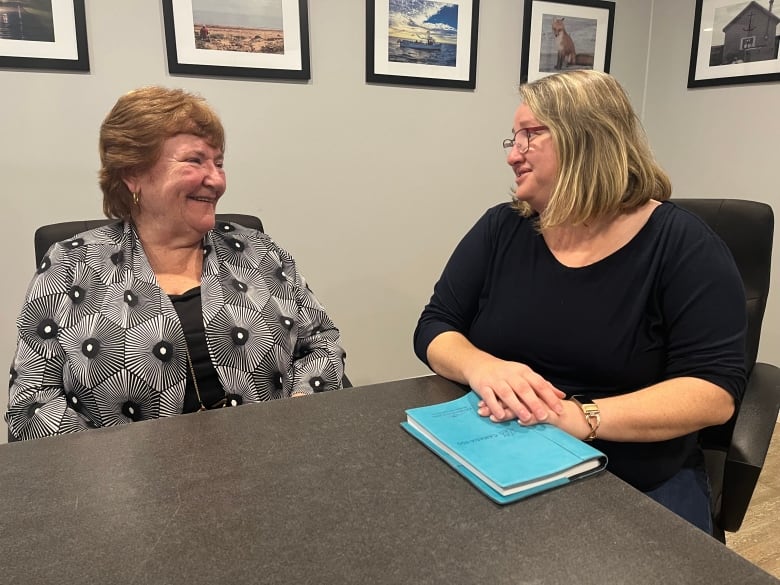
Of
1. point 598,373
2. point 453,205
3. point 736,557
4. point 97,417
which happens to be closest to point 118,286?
point 97,417

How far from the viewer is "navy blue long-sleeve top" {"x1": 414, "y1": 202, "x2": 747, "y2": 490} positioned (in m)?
1.03

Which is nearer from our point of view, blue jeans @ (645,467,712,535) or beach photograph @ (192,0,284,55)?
blue jeans @ (645,467,712,535)

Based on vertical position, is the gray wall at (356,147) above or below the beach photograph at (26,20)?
below

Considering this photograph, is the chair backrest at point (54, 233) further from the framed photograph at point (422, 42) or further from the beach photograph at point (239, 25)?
the framed photograph at point (422, 42)

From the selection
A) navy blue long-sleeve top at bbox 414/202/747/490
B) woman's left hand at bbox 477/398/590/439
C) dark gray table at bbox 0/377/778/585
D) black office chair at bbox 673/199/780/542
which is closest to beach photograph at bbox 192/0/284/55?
navy blue long-sleeve top at bbox 414/202/747/490

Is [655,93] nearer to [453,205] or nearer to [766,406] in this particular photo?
[453,205]

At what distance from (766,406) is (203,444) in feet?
3.75

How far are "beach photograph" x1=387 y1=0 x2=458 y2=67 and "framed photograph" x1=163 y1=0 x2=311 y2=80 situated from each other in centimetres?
36

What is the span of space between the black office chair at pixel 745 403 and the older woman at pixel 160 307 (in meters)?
0.87

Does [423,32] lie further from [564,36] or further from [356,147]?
[564,36]

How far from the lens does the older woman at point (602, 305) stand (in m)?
0.99

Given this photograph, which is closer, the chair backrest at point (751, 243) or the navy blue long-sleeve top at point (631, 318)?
the navy blue long-sleeve top at point (631, 318)

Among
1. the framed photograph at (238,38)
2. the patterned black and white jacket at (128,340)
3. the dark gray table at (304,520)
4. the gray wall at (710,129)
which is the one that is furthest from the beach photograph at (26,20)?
the gray wall at (710,129)

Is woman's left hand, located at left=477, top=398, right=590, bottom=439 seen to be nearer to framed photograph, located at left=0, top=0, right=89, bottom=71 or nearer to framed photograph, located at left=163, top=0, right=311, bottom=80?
framed photograph, located at left=163, top=0, right=311, bottom=80
